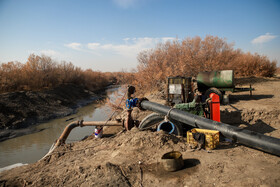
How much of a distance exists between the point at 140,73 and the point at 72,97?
39.6ft

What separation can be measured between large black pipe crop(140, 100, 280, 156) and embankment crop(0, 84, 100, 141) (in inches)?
473

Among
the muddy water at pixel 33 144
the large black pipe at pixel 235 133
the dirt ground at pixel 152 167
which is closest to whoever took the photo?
the dirt ground at pixel 152 167

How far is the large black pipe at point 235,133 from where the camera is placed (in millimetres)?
3829

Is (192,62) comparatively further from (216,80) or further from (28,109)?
(28,109)

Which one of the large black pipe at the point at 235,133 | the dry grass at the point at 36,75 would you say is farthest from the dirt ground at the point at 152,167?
the dry grass at the point at 36,75

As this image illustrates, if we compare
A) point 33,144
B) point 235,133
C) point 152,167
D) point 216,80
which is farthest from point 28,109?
point 235,133

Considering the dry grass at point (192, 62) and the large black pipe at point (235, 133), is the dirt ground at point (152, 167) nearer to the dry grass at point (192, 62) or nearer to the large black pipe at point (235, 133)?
the large black pipe at point (235, 133)

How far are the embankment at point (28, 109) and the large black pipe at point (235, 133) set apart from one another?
39.4ft

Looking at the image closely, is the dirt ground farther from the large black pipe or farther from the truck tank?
the truck tank

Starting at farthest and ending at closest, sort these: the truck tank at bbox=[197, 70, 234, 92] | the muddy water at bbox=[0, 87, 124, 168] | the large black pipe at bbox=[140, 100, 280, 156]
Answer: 1. the truck tank at bbox=[197, 70, 234, 92]
2. the muddy water at bbox=[0, 87, 124, 168]
3. the large black pipe at bbox=[140, 100, 280, 156]

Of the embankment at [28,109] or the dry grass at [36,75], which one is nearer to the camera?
the embankment at [28,109]

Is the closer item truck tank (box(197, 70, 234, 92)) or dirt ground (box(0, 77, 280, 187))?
dirt ground (box(0, 77, 280, 187))

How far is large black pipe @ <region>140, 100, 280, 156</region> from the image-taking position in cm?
383

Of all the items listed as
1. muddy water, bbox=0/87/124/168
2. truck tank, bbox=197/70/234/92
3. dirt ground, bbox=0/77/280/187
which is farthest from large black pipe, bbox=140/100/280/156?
truck tank, bbox=197/70/234/92
